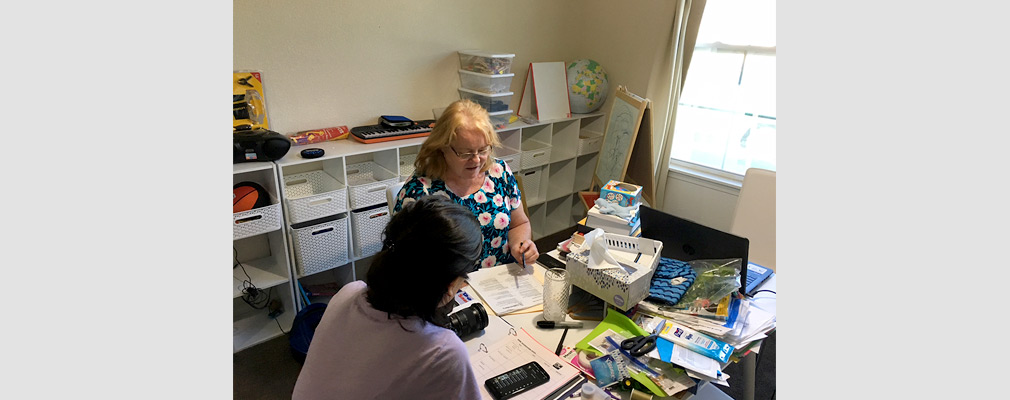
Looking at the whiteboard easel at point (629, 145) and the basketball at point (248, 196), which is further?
the whiteboard easel at point (629, 145)

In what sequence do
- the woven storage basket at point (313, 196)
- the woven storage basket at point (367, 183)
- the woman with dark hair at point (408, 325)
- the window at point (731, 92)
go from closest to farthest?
the woman with dark hair at point (408, 325)
the woven storage basket at point (313, 196)
the woven storage basket at point (367, 183)
the window at point (731, 92)

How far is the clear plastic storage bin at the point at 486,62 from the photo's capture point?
9.75 feet

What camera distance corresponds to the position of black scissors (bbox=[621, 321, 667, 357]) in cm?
133

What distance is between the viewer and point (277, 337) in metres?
2.58

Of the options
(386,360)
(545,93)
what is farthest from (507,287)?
(545,93)

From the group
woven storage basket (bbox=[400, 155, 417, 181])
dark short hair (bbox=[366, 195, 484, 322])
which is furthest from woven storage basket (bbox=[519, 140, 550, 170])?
dark short hair (bbox=[366, 195, 484, 322])

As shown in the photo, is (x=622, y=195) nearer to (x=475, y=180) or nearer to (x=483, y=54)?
(x=475, y=180)

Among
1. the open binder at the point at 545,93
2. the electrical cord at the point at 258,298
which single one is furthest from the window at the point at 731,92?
the electrical cord at the point at 258,298

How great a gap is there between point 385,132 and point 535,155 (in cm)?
112

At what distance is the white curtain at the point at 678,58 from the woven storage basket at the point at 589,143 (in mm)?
460

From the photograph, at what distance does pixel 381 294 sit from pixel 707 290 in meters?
1.03

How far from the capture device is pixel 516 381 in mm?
1263

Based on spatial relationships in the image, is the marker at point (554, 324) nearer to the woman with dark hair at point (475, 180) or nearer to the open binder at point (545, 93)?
the woman with dark hair at point (475, 180)

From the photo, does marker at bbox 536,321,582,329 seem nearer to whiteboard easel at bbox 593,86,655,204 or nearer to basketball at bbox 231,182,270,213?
basketball at bbox 231,182,270,213
